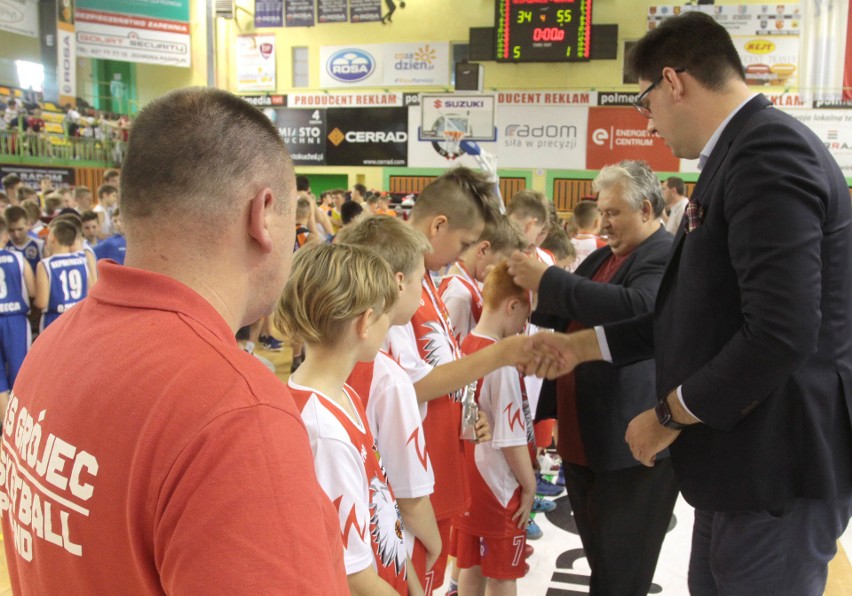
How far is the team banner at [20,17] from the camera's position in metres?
17.5

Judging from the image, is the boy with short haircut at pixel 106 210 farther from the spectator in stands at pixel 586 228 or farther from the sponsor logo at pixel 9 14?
the sponsor logo at pixel 9 14

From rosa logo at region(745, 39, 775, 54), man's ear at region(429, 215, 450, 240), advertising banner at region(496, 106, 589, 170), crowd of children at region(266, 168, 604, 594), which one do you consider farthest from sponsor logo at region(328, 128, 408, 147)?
man's ear at region(429, 215, 450, 240)

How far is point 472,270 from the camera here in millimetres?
3418

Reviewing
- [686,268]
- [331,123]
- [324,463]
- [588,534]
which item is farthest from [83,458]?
[331,123]

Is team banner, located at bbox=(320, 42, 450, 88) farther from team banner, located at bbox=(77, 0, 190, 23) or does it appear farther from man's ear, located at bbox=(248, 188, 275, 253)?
man's ear, located at bbox=(248, 188, 275, 253)

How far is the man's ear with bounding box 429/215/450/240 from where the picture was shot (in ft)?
8.46

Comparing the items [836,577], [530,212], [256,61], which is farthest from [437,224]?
[256,61]

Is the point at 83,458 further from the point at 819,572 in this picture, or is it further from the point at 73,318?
the point at 819,572

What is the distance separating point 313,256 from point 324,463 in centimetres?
52

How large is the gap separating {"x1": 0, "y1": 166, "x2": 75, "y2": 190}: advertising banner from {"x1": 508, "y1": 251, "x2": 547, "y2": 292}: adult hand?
14427mm

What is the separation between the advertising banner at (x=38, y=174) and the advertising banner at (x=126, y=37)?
309 cm

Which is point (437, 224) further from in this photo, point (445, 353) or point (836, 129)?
point (836, 129)

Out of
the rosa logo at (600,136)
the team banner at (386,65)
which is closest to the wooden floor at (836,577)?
the rosa logo at (600,136)

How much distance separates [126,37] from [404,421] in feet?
58.6
